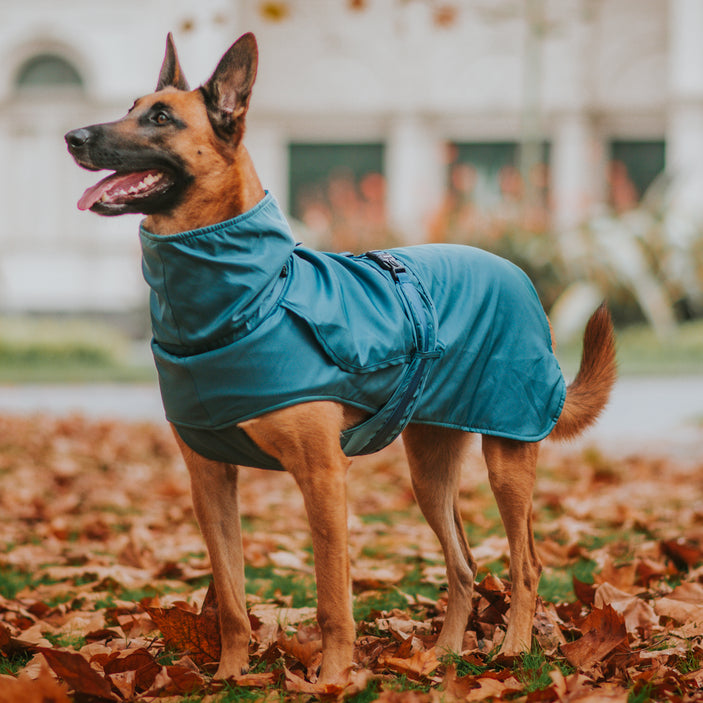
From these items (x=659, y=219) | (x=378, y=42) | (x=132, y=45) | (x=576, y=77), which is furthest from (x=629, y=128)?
(x=132, y=45)

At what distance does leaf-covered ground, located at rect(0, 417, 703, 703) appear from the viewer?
2.64m

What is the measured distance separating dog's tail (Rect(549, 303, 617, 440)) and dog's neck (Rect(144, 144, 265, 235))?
132cm

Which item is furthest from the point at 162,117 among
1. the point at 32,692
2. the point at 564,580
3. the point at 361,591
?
the point at 564,580

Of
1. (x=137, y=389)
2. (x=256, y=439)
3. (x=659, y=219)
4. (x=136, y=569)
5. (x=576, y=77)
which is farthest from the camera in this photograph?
(x=576, y=77)

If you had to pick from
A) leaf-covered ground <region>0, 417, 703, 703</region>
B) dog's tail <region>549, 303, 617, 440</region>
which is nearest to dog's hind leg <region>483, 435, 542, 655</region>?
leaf-covered ground <region>0, 417, 703, 703</region>

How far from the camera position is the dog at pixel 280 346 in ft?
8.34

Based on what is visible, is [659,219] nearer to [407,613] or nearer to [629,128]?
[629,128]

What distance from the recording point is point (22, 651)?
2.97 metres

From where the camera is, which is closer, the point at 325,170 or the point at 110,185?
the point at 110,185

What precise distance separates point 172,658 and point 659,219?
43.5 ft

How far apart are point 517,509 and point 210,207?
1338mm

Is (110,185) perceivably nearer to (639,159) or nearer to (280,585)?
(280,585)

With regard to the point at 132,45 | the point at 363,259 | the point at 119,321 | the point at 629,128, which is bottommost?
the point at 119,321

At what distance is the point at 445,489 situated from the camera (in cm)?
326
